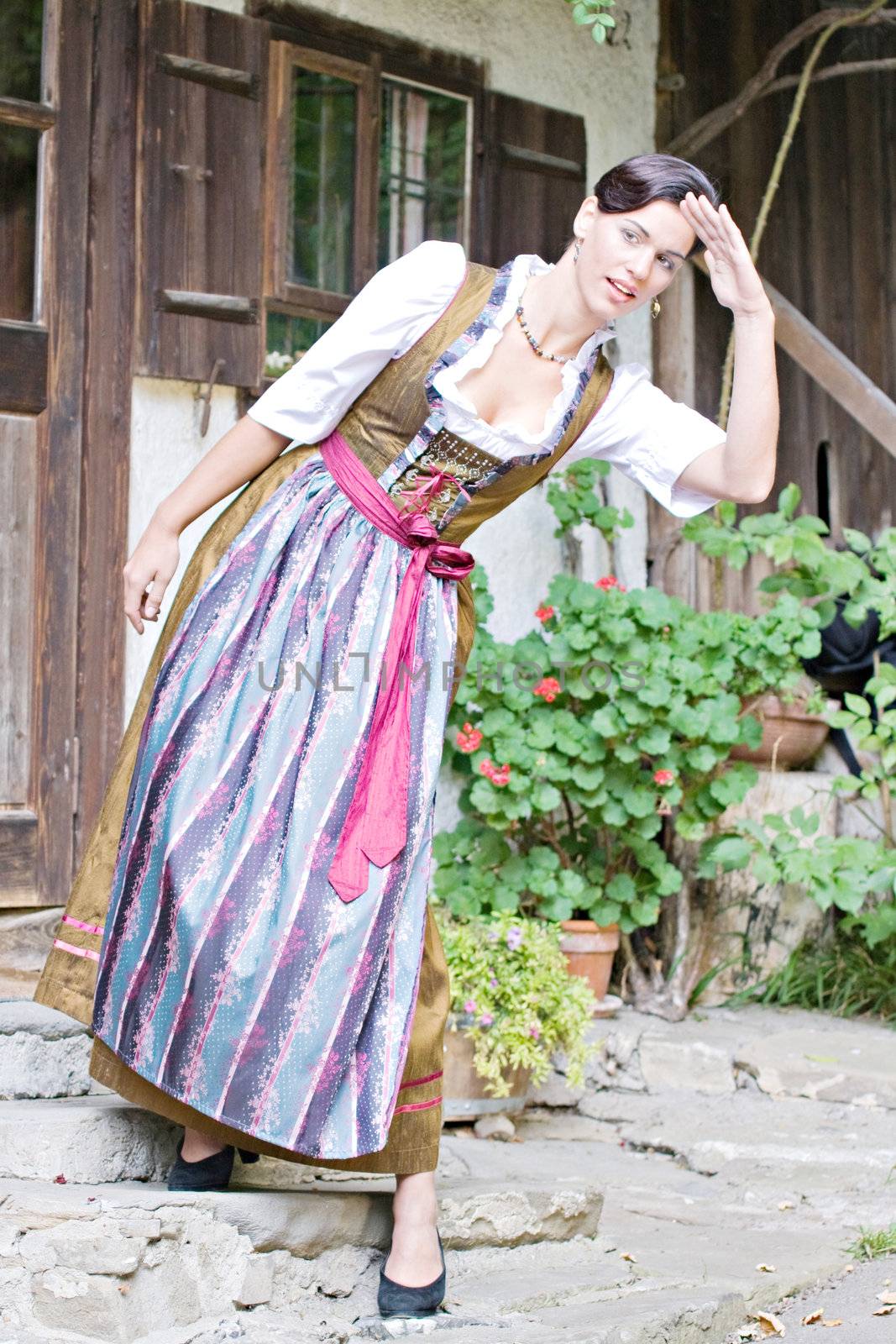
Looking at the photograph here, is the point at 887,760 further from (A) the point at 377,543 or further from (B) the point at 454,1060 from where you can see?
(A) the point at 377,543

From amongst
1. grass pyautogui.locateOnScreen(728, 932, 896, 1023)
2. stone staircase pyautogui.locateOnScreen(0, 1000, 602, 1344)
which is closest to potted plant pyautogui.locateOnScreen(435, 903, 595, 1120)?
stone staircase pyautogui.locateOnScreen(0, 1000, 602, 1344)

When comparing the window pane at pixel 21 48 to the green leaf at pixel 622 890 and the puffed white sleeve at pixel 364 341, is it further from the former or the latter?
the green leaf at pixel 622 890

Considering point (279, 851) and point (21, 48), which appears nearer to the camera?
point (279, 851)

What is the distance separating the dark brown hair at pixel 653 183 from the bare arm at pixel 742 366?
0.03 metres

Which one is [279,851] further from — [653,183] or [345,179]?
[345,179]

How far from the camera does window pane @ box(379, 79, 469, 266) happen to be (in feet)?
15.0

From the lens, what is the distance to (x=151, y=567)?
2.38 meters

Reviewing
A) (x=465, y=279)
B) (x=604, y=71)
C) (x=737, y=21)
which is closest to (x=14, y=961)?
(x=465, y=279)

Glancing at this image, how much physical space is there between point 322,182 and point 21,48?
35.6 inches

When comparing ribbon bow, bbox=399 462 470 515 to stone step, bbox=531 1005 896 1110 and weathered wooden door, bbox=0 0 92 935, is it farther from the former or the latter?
stone step, bbox=531 1005 896 1110

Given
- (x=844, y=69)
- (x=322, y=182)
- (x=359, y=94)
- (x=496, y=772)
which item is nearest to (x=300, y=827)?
(x=496, y=772)

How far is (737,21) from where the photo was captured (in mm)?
5586

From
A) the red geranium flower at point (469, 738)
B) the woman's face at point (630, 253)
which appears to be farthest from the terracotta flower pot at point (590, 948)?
the woman's face at point (630, 253)

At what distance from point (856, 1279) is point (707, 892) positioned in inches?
80.4
